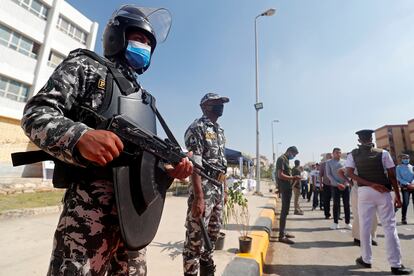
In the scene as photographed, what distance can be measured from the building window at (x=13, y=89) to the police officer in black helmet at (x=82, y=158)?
63.3ft

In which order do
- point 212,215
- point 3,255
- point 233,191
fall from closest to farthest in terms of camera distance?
point 212,215 → point 3,255 → point 233,191

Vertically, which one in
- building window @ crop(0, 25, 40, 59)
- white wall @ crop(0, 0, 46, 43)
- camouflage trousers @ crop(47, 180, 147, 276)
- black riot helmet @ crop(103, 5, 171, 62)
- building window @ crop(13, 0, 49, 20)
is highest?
building window @ crop(13, 0, 49, 20)

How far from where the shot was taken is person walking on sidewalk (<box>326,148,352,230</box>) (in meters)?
5.69

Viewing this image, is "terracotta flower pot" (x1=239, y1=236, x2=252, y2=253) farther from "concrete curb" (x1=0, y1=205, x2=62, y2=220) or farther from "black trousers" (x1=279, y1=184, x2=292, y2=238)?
"concrete curb" (x1=0, y1=205, x2=62, y2=220)

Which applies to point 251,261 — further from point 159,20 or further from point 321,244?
point 159,20

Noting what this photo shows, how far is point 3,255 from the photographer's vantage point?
2.92m

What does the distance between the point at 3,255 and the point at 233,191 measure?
11.1ft

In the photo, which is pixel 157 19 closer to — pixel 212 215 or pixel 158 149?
pixel 158 149

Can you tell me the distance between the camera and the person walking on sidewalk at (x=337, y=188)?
224 inches

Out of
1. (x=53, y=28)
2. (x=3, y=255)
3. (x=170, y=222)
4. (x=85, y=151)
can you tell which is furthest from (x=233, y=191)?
(x=53, y=28)

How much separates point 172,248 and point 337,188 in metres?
4.36

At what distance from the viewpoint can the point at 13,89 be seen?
54.4ft

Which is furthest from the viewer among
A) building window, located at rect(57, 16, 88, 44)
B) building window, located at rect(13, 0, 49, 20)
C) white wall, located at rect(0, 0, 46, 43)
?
building window, located at rect(57, 16, 88, 44)

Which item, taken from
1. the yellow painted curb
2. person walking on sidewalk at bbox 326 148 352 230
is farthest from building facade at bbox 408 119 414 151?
the yellow painted curb
